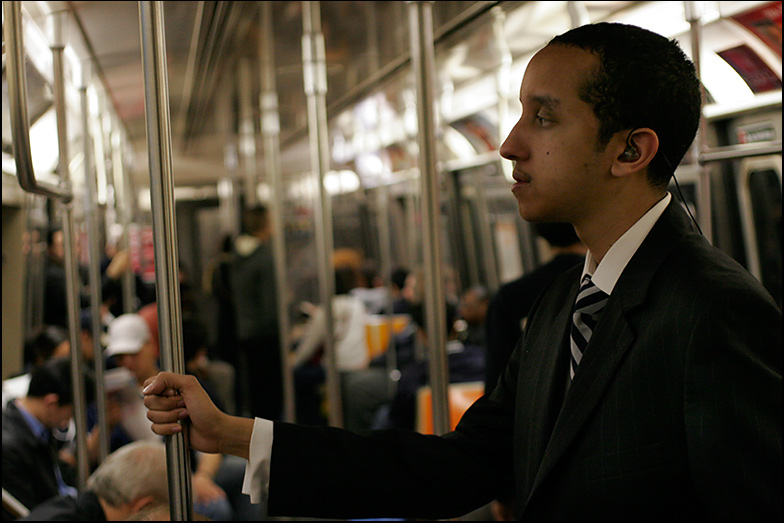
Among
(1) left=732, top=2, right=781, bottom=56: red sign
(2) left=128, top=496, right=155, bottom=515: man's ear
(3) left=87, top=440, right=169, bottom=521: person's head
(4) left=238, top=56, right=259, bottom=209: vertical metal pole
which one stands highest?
(4) left=238, top=56, right=259, bottom=209: vertical metal pole

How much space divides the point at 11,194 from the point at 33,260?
735 mm

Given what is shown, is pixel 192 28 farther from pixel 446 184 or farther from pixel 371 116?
pixel 446 184

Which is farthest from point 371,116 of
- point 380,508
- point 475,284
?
point 380,508


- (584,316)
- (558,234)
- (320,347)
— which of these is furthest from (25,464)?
(320,347)

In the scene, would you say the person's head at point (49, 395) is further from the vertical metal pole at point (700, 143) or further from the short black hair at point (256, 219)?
the short black hair at point (256, 219)

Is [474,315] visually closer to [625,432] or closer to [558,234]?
[558,234]

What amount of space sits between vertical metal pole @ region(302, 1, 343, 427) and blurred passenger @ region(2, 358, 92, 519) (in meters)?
0.99

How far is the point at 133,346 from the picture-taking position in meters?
4.05

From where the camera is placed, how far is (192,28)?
371cm

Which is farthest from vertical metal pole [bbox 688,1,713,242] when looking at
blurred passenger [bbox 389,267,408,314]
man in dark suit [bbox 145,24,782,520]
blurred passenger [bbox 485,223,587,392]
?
blurred passenger [bbox 389,267,408,314]

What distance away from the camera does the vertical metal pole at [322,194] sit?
3.16m

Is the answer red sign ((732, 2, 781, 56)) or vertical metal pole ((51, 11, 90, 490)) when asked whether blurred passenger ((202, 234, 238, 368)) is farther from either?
red sign ((732, 2, 781, 56))

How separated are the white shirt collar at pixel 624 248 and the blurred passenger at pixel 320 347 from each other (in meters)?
4.23

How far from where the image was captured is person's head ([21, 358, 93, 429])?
3121 mm
